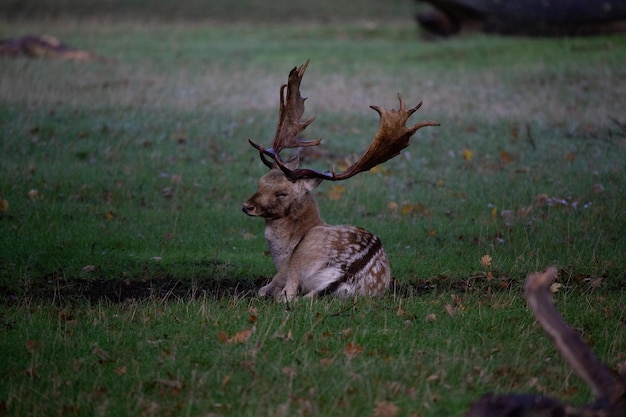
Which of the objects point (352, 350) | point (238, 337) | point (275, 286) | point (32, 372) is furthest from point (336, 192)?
point (32, 372)

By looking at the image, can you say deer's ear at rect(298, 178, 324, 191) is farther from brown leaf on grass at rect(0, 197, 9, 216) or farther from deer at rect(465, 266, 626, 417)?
brown leaf on grass at rect(0, 197, 9, 216)

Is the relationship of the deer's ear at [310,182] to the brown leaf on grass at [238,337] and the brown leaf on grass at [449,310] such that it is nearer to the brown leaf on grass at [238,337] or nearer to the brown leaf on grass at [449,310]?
the brown leaf on grass at [449,310]

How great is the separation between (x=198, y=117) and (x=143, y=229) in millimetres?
6580

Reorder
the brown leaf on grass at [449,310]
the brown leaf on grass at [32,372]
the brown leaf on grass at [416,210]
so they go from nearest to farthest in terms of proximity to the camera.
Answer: the brown leaf on grass at [32,372], the brown leaf on grass at [449,310], the brown leaf on grass at [416,210]

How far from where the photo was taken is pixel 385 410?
5.34 metres

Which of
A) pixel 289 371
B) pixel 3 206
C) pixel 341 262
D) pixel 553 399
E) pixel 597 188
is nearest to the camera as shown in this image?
pixel 553 399

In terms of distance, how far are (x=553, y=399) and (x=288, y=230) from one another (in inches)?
173

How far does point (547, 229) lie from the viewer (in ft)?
35.0

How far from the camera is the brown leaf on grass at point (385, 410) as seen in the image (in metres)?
5.32

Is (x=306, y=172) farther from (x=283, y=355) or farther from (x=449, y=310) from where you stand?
(x=283, y=355)

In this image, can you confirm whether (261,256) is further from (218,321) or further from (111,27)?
(111,27)

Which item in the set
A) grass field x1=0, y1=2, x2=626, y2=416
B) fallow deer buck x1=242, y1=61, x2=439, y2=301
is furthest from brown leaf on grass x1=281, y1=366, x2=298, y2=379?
fallow deer buck x1=242, y1=61, x2=439, y2=301

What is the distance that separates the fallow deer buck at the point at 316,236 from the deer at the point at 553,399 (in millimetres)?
3314

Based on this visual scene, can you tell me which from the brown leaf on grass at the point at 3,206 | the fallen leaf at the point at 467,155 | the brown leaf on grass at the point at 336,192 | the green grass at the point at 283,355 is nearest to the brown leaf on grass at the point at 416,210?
the brown leaf on grass at the point at 336,192
